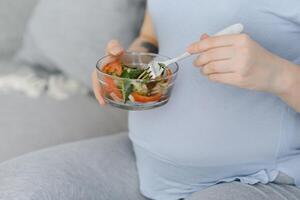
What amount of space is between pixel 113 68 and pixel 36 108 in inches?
21.3

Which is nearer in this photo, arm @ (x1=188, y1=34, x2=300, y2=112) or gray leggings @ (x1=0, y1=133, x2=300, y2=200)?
arm @ (x1=188, y1=34, x2=300, y2=112)

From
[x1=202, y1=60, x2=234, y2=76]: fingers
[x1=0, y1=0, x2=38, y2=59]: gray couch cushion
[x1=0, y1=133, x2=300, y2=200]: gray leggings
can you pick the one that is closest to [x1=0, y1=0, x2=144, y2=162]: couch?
[x1=0, y1=0, x2=38, y2=59]: gray couch cushion

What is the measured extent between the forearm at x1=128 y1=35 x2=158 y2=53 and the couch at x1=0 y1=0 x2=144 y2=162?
0.24m

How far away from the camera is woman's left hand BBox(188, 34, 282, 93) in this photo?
0.77m

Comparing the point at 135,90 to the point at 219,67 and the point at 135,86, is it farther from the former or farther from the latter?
the point at 219,67

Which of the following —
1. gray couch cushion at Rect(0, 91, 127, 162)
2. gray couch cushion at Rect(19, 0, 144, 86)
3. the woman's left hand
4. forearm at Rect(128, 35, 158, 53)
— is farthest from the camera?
gray couch cushion at Rect(19, 0, 144, 86)

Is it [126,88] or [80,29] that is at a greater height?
[126,88]

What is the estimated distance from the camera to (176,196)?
3.33 ft

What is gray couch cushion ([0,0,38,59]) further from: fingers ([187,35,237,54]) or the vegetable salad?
fingers ([187,35,237,54])

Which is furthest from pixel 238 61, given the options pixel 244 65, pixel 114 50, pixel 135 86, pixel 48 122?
pixel 48 122

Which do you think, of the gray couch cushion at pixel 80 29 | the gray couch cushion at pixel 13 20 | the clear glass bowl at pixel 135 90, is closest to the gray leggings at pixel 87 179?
the clear glass bowl at pixel 135 90

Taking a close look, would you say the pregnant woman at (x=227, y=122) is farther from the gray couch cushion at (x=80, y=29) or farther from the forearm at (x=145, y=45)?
the gray couch cushion at (x=80, y=29)

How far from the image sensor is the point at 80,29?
1426mm

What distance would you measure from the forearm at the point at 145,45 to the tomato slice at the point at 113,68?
19 centimetres
